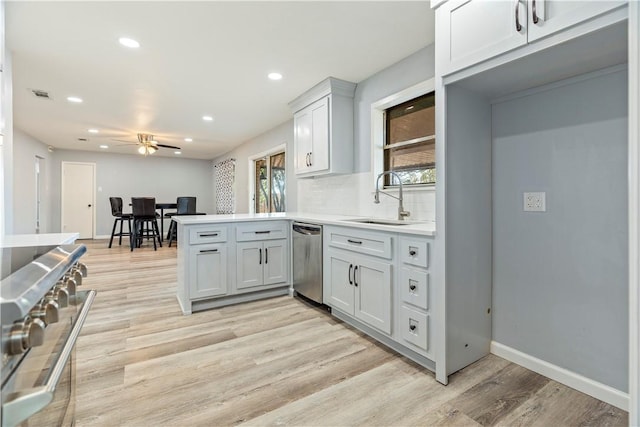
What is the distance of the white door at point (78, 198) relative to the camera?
310 inches

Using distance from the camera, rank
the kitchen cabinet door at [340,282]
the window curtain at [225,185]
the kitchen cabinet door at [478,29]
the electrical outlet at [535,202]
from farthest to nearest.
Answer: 1. the window curtain at [225,185]
2. the kitchen cabinet door at [340,282]
3. the electrical outlet at [535,202]
4. the kitchen cabinet door at [478,29]

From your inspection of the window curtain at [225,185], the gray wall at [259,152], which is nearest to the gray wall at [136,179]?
the window curtain at [225,185]

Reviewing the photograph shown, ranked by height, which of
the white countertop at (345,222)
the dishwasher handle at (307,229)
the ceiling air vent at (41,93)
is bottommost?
the dishwasher handle at (307,229)

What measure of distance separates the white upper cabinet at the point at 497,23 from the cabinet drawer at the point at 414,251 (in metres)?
1.00

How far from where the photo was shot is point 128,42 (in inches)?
99.7

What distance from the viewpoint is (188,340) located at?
2311 mm

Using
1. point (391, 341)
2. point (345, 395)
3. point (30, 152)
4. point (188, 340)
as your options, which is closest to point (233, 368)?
point (188, 340)

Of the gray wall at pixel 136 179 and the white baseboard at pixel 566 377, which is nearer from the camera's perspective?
the white baseboard at pixel 566 377

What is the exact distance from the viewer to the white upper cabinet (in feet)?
4.02

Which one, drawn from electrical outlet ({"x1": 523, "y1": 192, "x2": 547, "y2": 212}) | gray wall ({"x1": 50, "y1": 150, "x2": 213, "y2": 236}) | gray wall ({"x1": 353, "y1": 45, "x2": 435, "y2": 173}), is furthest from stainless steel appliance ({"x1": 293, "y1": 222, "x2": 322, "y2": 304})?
gray wall ({"x1": 50, "y1": 150, "x2": 213, "y2": 236})

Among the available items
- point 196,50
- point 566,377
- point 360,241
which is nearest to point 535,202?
point 566,377

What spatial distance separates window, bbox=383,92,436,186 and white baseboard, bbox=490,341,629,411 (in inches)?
53.4

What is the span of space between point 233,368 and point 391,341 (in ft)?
3.50

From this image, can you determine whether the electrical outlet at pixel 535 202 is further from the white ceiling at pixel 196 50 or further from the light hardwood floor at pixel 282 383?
the white ceiling at pixel 196 50
